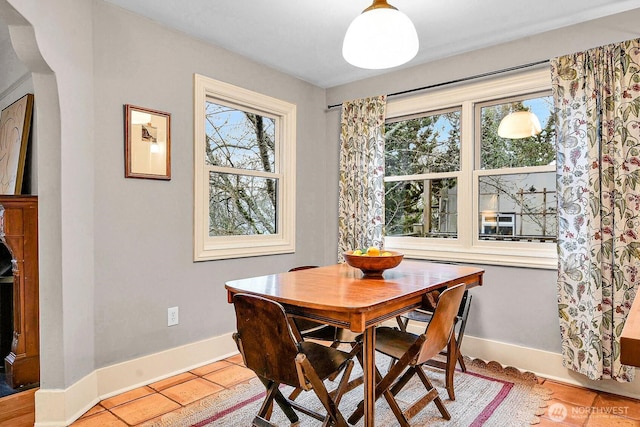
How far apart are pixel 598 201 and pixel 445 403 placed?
1594mm

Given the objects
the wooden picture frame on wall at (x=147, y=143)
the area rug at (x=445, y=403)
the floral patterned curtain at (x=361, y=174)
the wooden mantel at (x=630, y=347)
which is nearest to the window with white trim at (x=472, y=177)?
the floral patterned curtain at (x=361, y=174)

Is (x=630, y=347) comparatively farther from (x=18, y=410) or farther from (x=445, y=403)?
(x=18, y=410)

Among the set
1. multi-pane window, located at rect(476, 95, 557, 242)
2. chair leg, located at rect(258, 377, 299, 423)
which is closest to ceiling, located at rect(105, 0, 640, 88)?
multi-pane window, located at rect(476, 95, 557, 242)

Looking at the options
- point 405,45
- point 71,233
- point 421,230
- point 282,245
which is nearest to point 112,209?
point 71,233

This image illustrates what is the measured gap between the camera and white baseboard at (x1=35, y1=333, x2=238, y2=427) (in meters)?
2.10

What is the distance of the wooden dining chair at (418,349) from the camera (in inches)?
69.1

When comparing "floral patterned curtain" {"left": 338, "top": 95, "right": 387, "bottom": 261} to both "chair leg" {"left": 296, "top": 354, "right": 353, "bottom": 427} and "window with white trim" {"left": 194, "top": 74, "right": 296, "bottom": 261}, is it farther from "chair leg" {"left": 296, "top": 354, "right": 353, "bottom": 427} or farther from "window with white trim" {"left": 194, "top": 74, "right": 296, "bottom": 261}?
"chair leg" {"left": 296, "top": 354, "right": 353, "bottom": 427}

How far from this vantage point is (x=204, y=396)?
8.04 feet

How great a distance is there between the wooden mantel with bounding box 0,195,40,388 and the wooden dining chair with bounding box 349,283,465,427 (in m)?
2.24

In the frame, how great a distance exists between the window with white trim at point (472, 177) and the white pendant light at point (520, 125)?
1.5 inches

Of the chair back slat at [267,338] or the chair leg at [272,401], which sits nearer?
the chair back slat at [267,338]

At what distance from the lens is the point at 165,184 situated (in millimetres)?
2758

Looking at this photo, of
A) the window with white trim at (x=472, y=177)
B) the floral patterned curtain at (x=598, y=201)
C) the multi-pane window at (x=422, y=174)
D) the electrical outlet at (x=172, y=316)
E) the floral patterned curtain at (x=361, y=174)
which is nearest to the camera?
the floral patterned curtain at (x=598, y=201)

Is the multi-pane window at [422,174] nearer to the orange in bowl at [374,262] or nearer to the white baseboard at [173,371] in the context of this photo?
the white baseboard at [173,371]
